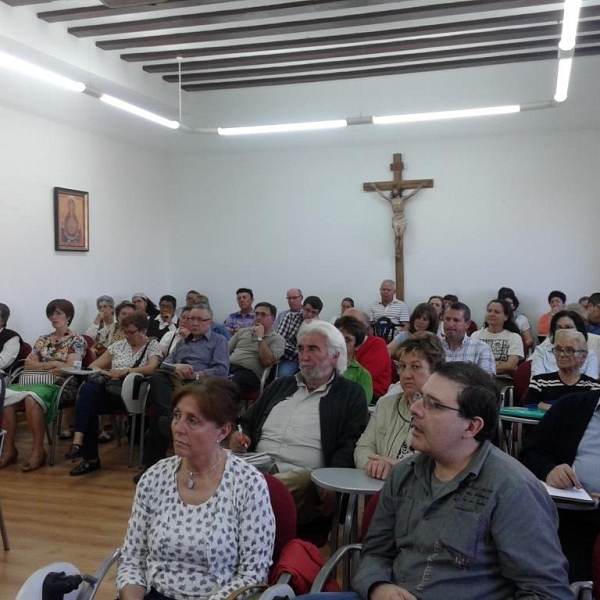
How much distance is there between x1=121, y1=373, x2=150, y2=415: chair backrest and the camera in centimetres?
474

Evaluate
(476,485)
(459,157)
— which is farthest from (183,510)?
(459,157)

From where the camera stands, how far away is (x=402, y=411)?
8.73ft

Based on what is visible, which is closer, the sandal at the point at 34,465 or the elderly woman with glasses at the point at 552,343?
the elderly woman with glasses at the point at 552,343

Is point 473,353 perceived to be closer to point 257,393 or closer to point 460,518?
point 257,393

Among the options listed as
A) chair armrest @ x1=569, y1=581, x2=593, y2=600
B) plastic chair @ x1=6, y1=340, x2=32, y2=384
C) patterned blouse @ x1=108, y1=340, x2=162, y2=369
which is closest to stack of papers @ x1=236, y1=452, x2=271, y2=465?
chair armrest @ x1=569, y1=581, x2=593, y2=600

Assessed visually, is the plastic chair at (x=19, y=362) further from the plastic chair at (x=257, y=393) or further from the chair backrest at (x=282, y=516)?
the chair backrest at (x=282, y=516)

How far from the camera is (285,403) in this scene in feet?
9.71

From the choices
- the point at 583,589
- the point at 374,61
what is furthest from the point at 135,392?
the point at 374,61

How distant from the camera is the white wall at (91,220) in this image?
6.77m

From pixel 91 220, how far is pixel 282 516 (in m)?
6.74

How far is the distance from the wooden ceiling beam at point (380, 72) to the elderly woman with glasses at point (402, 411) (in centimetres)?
604

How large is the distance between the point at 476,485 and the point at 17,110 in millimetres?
6624

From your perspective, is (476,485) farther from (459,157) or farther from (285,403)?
(459,157)

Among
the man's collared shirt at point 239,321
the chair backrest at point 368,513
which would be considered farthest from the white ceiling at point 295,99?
the chair backrest at point 368,513
